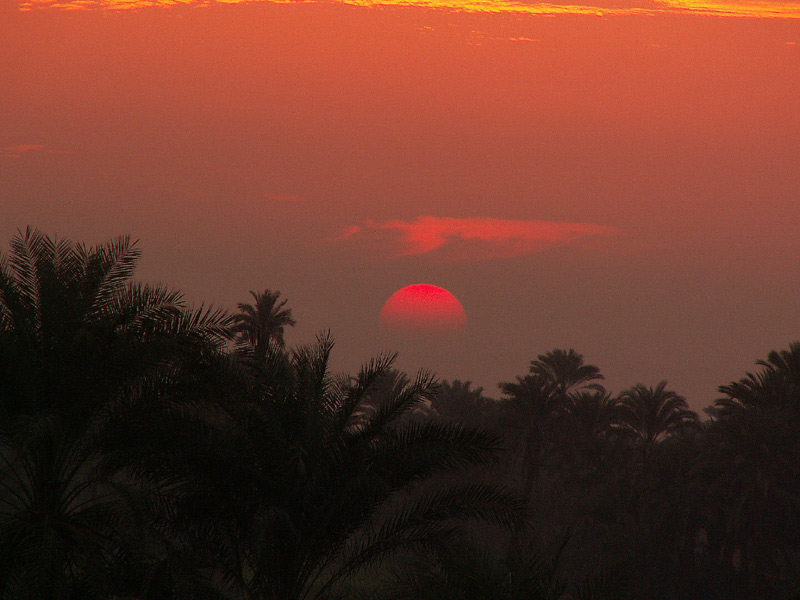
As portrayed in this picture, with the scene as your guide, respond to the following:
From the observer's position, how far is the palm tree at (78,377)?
1669 cm

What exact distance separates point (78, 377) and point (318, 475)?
4642 millimetres

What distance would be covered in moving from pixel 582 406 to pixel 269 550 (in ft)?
147

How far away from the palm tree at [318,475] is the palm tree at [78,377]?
5.78 feet

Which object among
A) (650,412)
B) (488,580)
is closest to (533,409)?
(650,412)

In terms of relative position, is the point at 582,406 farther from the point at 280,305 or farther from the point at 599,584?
the point at 599,584

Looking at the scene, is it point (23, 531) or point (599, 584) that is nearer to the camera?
point (23, 531)

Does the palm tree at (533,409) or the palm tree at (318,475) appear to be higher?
the palm tree at (533,409)

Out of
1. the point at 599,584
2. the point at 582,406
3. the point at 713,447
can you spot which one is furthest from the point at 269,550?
the point at 582,406

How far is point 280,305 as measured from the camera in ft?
161

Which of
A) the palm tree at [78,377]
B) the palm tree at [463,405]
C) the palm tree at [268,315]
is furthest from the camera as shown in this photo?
the palm tree at [463,405]

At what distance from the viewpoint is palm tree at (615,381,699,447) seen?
59656 millimetres

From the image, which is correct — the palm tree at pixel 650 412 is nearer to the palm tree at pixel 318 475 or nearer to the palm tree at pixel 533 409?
the palm tree at pixel 533 409

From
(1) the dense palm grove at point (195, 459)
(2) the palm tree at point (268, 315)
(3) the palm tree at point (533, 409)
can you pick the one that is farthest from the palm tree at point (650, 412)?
(1) the dense palm grove at point (195, 459)

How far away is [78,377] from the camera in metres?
17.0
